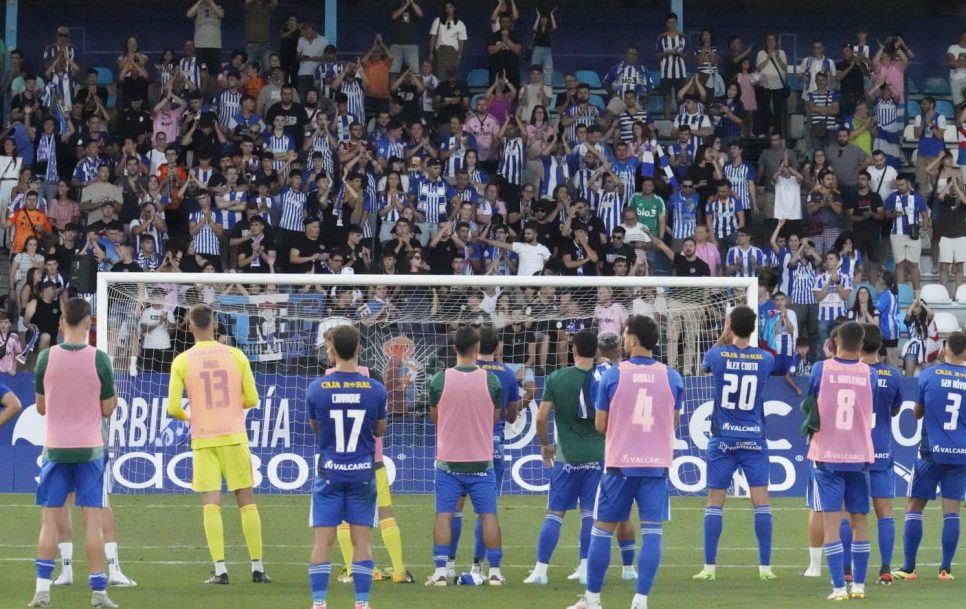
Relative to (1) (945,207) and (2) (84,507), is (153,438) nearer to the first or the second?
(2) (84,507)

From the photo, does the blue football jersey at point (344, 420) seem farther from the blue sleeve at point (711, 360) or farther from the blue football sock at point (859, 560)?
the blue football sock at point (859, 560)

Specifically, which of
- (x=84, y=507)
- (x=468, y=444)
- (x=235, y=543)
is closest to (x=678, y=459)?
(x=235, y=543)

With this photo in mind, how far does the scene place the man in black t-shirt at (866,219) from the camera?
Answer: 980 inches

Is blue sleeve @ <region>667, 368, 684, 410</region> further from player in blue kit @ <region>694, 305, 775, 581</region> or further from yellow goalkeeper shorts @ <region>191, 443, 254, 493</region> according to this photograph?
yellow goalkeeper shorts @ <region>191, 443, 254, 493</region>

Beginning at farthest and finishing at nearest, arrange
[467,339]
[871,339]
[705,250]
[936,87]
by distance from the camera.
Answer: [936,87]
[705,250]
[871,339]
[467,339]

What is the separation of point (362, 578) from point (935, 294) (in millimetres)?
17011

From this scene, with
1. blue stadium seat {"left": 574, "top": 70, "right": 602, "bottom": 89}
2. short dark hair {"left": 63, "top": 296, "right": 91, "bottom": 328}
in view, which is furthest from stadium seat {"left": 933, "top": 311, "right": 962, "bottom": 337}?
short dark hair {"left": 63, "top": 296, "right": 91, "bottom": 328}

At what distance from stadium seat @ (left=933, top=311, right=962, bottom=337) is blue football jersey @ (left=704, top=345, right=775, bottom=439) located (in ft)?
39.3

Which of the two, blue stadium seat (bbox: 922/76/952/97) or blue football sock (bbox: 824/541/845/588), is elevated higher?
blue stadium seat (bbox: 922/76/952/97)

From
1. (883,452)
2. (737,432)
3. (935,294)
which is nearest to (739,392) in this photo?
(737,432)

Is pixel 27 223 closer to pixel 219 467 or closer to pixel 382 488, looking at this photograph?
pixel 219 467

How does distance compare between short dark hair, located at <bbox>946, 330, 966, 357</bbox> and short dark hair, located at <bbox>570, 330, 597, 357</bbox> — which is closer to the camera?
short dark hair, located at <bbox>570, 330, 597, 357</bbox>

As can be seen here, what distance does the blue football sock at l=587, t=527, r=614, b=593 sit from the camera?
10.3m

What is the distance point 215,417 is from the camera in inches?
465
